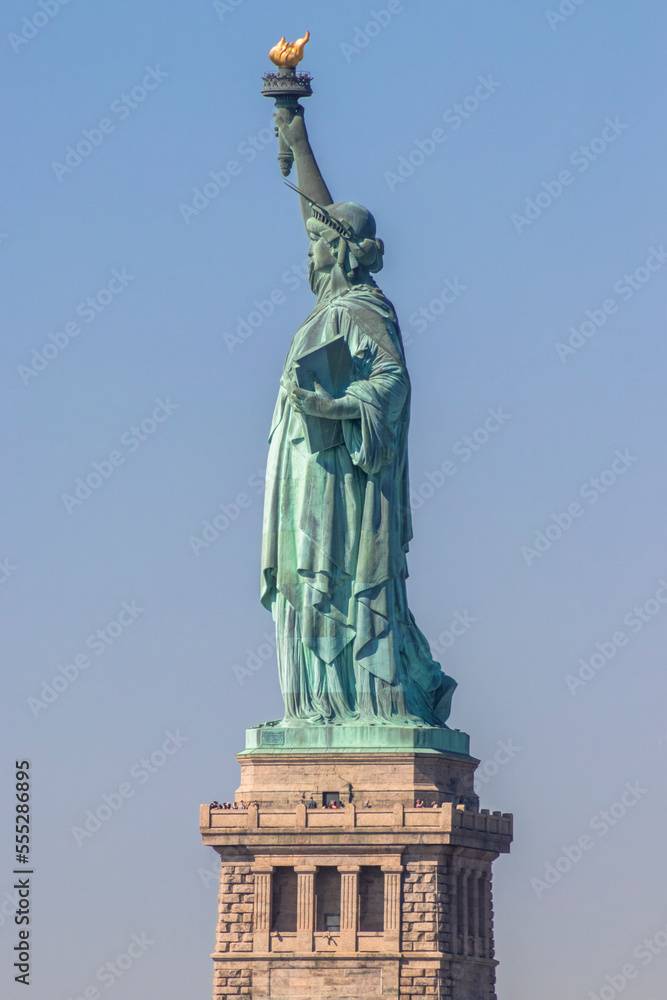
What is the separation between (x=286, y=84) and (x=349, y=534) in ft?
32.0

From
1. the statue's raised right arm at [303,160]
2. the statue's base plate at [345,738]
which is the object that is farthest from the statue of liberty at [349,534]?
the statue's raised right arm at [303,160]

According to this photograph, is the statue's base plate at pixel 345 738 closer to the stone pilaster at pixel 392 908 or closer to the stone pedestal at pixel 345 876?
the stone pedestal at pixel 345 876

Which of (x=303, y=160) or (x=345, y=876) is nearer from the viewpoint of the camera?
(x=345, y=876)

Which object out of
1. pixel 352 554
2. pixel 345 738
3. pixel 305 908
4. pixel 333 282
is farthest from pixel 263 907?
pixel 333 282

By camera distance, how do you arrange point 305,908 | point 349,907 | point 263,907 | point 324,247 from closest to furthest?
point 349,907
point 305,908
point 263,907
point 324,247

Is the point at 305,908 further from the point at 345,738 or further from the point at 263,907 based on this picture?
the point at 345,738

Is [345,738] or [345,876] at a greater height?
[345,738]

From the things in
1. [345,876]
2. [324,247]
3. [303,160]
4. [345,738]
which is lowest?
[345,876]

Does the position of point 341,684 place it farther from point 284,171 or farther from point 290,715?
point 284,171

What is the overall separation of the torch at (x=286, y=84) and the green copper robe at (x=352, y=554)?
147 inches

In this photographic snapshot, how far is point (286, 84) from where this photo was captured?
95.0 metres

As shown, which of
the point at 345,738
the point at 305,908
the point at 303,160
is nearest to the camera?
the point at 305,908

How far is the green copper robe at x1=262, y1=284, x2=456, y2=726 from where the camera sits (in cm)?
9200

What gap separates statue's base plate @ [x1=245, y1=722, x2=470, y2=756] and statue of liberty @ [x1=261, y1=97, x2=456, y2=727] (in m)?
0.30
